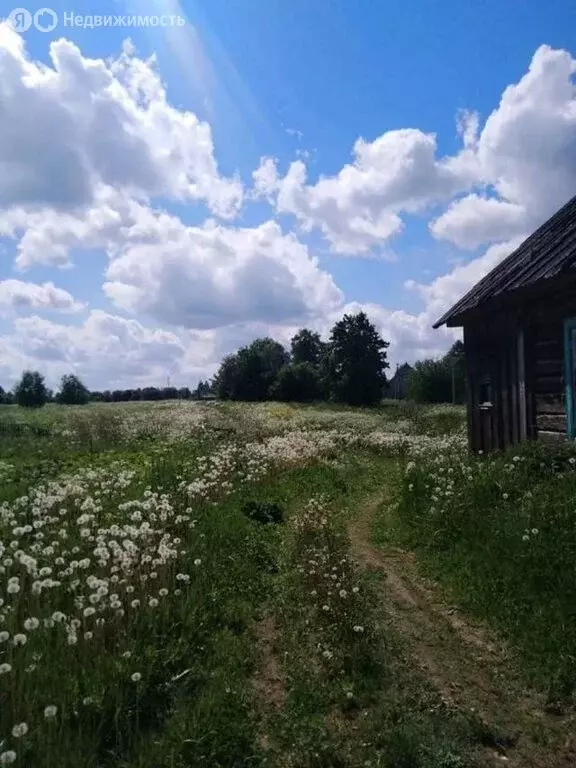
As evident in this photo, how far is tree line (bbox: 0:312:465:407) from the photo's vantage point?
52875mm

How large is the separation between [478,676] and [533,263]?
861 cm

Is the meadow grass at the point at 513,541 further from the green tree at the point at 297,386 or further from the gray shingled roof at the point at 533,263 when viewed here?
the green tree at the point at 297,386

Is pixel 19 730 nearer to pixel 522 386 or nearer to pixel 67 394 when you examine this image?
pixel 522 386

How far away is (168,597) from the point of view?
6027 millimetres

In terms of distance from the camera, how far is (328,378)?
55.6 meters

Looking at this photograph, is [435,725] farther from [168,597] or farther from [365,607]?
[168,597]


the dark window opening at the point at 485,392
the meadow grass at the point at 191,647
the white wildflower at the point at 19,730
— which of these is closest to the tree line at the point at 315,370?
the dark window opening at the point at 485,392

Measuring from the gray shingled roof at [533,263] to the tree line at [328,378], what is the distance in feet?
116

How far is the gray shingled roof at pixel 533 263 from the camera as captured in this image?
34.4 ft

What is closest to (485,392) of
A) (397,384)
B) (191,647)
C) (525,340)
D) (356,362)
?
(525,340)

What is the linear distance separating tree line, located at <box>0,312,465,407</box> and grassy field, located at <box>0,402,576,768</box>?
41.5 metres

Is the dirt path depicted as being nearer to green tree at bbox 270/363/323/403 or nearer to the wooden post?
the wooden post

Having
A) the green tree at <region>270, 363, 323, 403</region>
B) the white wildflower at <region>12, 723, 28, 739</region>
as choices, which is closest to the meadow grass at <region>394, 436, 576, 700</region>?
the white wildflower at <region>12, 723, 28, 739</region>

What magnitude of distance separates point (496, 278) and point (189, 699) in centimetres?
1123
